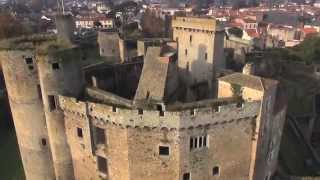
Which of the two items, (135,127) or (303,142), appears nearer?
(135,127)

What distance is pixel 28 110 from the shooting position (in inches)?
1048

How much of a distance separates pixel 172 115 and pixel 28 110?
12704 mm

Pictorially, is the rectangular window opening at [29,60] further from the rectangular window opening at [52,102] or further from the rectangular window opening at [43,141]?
the rectangular window opening at [43,141]

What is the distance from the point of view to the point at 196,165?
2339 cm

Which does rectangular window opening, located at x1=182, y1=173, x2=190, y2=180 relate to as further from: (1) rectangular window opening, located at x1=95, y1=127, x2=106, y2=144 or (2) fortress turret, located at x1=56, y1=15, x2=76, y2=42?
(2) fortress turret, located at x1=56, y1=15, x2=76, y2=42

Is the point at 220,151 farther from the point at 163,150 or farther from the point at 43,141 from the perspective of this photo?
the point at 43,141

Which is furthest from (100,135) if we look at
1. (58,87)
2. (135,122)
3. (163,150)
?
(163,150)

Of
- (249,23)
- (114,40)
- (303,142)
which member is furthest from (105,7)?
(303,142)

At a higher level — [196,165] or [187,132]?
[187,132]

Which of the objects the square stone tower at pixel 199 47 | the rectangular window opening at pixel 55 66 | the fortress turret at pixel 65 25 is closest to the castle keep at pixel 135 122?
the rectangular window opening at pixel 55 66

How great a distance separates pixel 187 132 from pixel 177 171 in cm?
318

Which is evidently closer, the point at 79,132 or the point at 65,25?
the point at 79,132

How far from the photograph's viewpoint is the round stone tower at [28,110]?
24.9m

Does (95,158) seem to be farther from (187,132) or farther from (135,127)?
(187,132)
